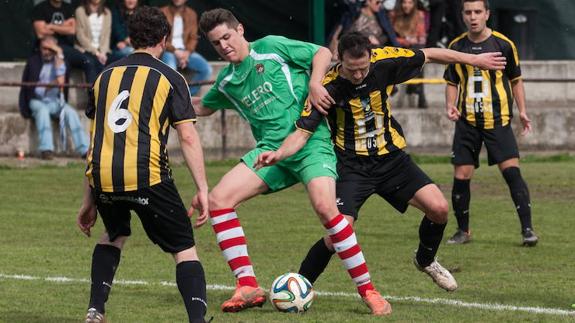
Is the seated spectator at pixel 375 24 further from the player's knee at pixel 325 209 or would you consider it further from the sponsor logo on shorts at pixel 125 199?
the sponsor logo on shorts at pixel 125 199

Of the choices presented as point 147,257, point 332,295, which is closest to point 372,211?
point 147,257

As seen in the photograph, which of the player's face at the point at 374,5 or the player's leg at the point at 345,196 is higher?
the player's face at the point at 374,5

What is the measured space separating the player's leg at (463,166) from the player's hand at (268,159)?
4166 millimetres

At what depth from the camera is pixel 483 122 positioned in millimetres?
12148

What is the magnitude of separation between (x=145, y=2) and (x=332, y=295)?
1311 centimetres

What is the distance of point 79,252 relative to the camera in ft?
37.9

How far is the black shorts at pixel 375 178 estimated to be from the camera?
8852 millimetres

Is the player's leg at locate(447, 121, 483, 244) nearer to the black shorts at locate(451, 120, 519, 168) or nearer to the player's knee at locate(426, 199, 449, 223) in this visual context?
the black shorts at locate(451, 120, 519, 168)

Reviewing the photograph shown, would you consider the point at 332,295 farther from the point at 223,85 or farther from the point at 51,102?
the point at 51,102

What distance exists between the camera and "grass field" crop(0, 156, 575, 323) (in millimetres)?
8477

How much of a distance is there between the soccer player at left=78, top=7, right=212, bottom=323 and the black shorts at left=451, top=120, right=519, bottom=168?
5252mm

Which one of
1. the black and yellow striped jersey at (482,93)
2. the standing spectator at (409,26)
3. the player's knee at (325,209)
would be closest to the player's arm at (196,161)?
the player's knee at (325,209)

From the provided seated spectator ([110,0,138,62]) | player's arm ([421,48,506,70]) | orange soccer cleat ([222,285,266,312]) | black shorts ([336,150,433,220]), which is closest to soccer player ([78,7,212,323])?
orange soccer cleat ([222,285,266,312])

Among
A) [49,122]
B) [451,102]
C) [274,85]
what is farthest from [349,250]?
[49,122]
